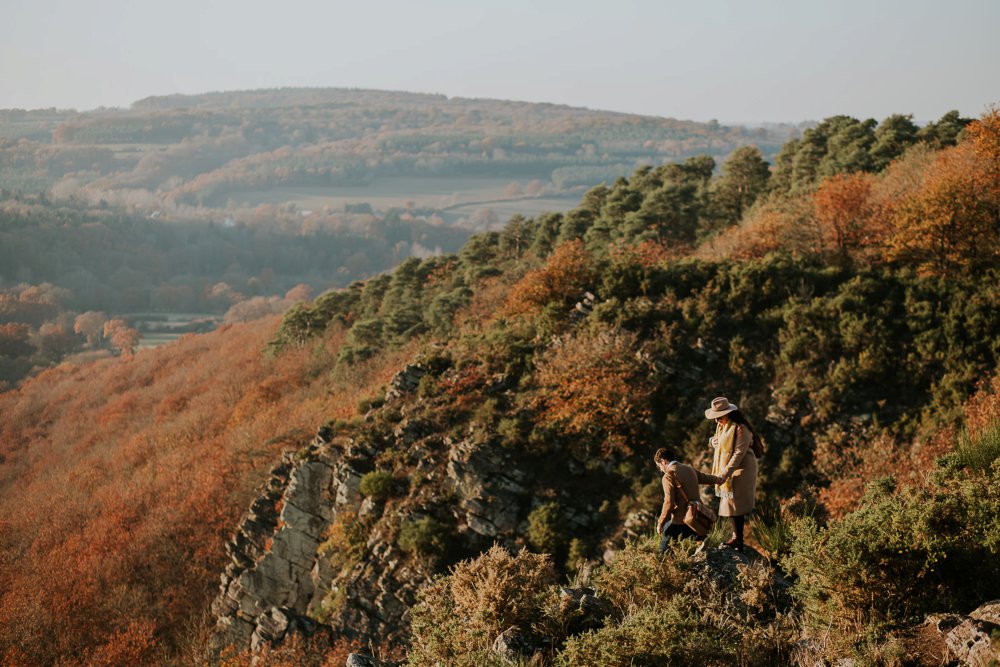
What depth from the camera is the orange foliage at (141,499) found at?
23.0m

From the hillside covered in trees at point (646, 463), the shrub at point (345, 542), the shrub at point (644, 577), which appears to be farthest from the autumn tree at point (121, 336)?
the shrub at point (644, 577)

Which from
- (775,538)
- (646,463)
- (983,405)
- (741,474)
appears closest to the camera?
(775,538)

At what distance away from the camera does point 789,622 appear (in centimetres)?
622

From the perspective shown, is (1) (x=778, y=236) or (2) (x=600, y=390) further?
(1) (x=778, y=236)

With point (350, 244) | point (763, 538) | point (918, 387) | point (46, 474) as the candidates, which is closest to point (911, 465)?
point (918, 387)

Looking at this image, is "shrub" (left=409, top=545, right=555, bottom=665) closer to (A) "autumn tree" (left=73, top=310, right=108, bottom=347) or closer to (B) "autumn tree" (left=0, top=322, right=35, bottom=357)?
(B) "autumn tree" (left=0, top=322, right=35, bottom=357)

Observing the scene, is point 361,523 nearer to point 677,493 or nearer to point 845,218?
Answer: point 677,493

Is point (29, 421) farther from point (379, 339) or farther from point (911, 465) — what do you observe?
point (911, 465)

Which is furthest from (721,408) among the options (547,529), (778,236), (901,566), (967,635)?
(778,236)

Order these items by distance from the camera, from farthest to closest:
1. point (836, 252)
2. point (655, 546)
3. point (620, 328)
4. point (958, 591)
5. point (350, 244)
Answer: point (350, 244), point (836, 252), point (620, 328), point (655, 546), point (958, 591)

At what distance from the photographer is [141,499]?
3144 cm

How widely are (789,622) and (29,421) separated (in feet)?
213

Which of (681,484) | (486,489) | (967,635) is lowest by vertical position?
(486,489)

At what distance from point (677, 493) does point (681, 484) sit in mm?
123
